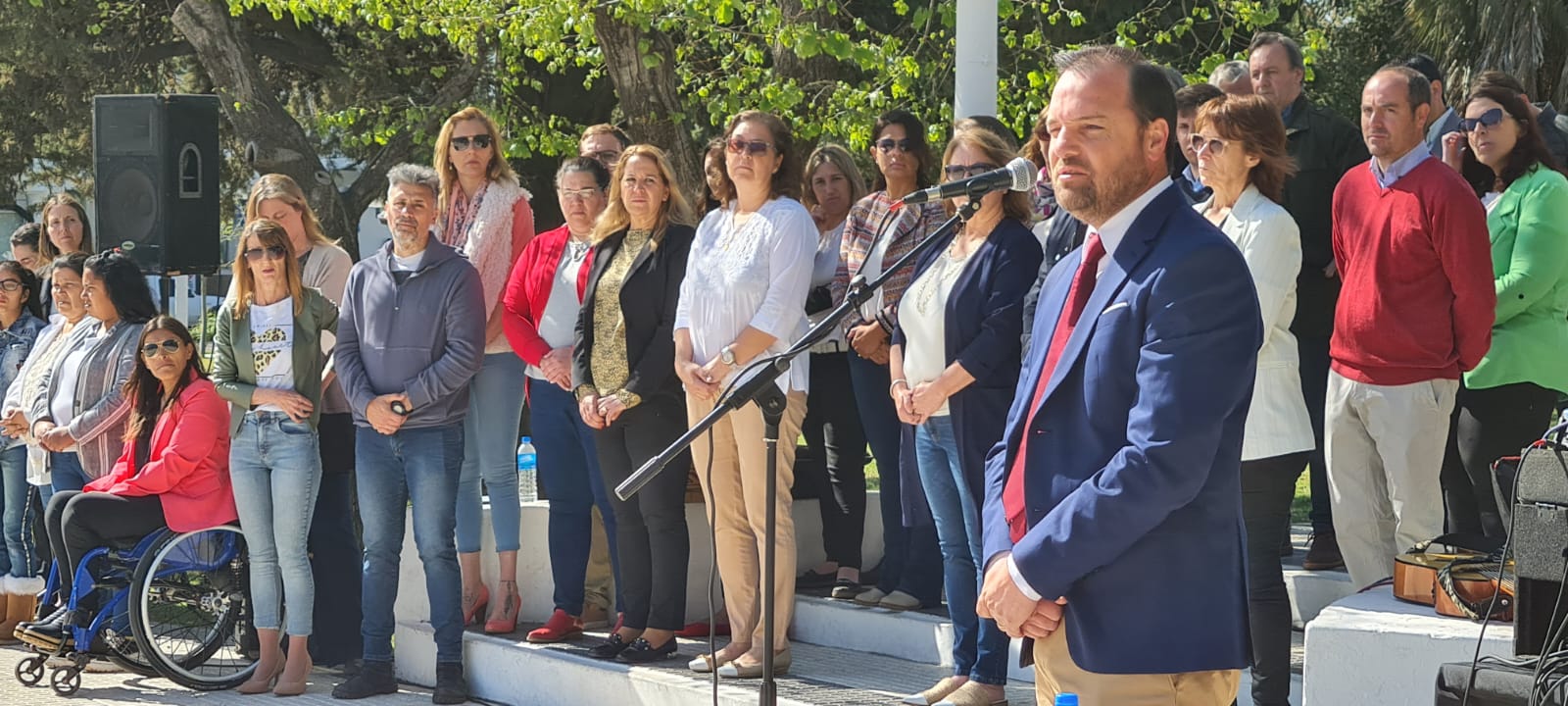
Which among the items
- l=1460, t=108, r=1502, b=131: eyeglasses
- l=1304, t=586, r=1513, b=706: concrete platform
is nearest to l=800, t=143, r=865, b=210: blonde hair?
l=1460, t=108, r=1502, b=131: eyeglasses

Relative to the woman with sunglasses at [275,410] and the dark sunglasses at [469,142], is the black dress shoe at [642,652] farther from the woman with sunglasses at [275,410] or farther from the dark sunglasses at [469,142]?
the dark sunglasses at [469,142]

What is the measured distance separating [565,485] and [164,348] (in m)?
2.01

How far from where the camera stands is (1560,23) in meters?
16.2

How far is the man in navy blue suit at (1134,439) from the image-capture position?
2.97 m

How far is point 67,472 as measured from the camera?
8531 millimetres

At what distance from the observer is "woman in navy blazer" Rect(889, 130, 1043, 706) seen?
215 inches

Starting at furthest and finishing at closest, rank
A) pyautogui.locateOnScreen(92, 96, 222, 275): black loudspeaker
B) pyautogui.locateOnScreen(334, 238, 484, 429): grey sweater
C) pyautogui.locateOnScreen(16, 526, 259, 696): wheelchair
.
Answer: pyautogui.locateOnScreen(92, 96, 222, 275): black loudspeaker < pyautogui.locateOnScreen(16, 526, 259, 696): wheelchair < pyautogui.locateOnScreen(334, 238, 484, 429): grey sweater

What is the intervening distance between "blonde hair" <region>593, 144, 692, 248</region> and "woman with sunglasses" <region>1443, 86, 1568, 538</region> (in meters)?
2.86

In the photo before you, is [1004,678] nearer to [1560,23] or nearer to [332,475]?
[332,475]

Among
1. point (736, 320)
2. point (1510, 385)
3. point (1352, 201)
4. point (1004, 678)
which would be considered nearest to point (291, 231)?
point (736, 320)

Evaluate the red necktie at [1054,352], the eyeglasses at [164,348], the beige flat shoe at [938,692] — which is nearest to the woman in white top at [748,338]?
the beige flat shoe at [938,692]

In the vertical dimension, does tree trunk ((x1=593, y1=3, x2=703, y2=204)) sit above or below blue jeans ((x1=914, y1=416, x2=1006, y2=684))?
above

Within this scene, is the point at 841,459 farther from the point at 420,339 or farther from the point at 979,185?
the point at 979,185

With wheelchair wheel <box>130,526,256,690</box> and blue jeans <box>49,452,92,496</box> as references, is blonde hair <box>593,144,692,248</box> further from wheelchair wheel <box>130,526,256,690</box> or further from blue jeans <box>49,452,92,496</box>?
blue jeans <box>49,452,92,496</box>
